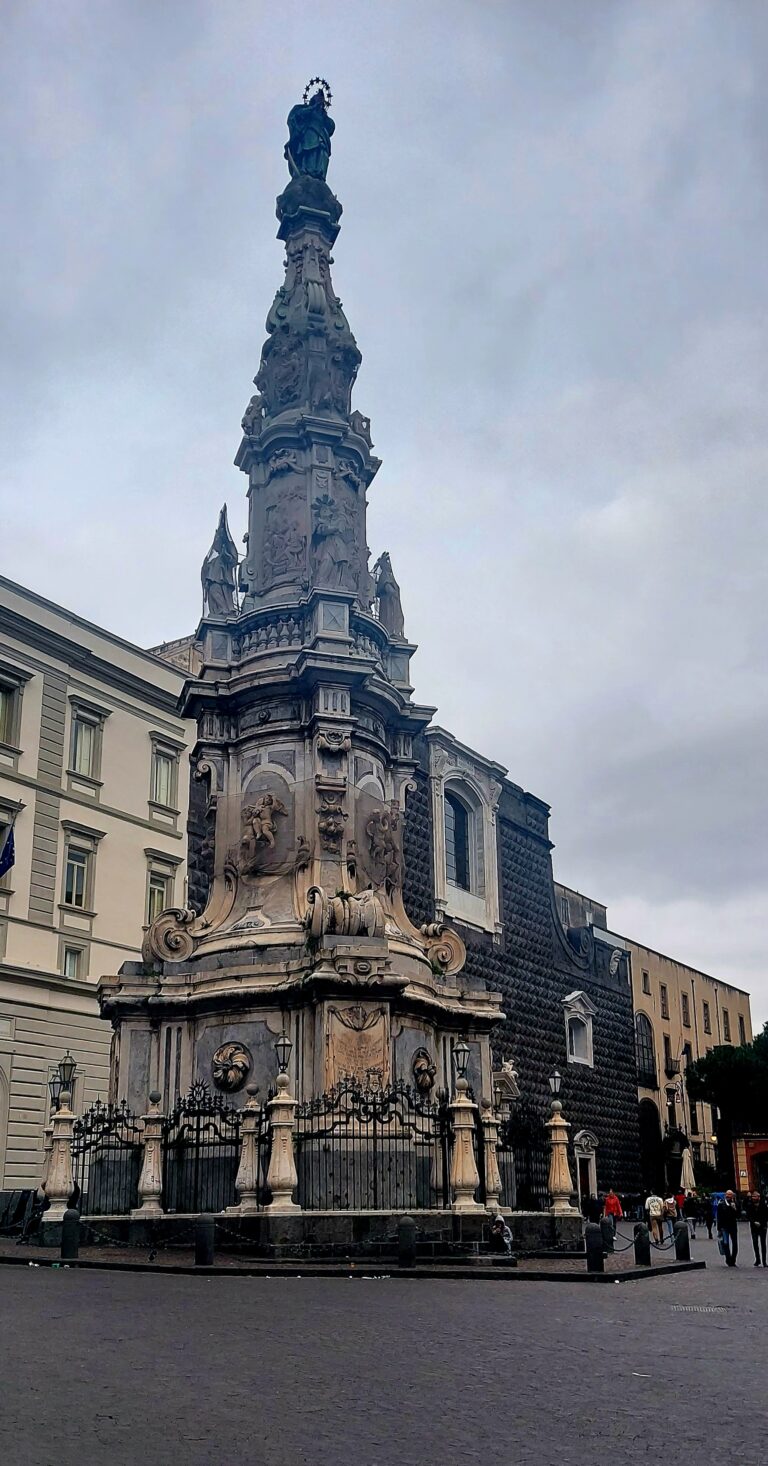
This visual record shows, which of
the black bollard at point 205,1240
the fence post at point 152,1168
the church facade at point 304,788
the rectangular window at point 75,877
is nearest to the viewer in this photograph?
the black bollard at point 205,1240

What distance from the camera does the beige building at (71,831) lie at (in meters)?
35.0

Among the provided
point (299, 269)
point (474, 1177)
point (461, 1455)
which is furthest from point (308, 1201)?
point (299, 269)

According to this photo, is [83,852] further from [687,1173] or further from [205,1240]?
[687,1173]

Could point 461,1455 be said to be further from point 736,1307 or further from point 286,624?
point 286,624

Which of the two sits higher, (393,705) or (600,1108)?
(393,705)

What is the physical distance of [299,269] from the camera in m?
29.3

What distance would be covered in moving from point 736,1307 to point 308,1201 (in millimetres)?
6629

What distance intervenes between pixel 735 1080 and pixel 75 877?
36545mm

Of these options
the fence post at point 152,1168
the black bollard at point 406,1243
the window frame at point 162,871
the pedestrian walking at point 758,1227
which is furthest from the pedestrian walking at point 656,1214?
the window frame at point 162,871

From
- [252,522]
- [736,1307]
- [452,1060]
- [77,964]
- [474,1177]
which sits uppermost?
[252,522]

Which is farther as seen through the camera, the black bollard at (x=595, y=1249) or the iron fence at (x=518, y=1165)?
the iron fence at (x=518, y=1165)

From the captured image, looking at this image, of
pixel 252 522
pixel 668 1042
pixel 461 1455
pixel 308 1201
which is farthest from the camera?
pixel 668 1042

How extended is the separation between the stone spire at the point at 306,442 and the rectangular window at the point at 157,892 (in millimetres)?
16020

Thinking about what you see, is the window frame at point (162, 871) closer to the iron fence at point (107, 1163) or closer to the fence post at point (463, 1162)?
the iron fence at point (107, 1163)
